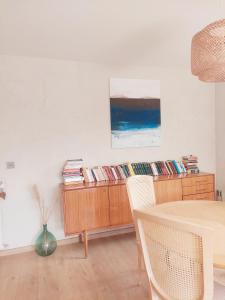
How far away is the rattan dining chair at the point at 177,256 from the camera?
3.08 ft

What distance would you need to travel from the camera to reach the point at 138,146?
3.44 metres

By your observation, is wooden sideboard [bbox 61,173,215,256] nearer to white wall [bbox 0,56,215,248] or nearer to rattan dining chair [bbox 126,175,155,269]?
white wall [bbox 0,56,215,248]

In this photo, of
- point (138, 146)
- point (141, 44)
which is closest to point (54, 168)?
point (138, 146)

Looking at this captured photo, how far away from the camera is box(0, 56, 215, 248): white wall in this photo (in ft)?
9.27

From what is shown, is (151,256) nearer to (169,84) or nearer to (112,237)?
(112,237)

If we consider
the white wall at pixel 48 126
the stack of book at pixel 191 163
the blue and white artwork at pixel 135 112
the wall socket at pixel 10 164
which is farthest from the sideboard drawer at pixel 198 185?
the wall socket at pixel 10 164

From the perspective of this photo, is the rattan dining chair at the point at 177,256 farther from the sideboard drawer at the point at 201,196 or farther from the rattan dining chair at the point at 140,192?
the sideboard drawer at the point at 201,196

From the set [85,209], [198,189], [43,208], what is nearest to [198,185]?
[198,189]

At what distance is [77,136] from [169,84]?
1.72 m

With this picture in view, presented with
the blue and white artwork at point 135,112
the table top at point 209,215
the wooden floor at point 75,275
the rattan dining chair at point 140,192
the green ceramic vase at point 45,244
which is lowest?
the wooden floor at point 75,275

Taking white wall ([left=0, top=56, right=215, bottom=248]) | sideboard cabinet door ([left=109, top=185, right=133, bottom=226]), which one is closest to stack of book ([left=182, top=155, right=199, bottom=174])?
white wall ([left=0, top=56, right=215, bottom=248])

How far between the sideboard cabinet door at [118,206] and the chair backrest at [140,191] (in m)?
0.64

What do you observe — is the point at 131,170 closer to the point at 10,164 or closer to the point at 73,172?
the point at 73,172

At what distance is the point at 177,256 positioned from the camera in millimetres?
1041
